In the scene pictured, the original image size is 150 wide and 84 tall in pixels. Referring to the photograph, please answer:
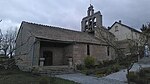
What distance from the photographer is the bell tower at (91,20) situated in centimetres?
2770

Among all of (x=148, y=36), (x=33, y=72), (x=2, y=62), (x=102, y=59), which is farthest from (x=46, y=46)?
(x=2, y=62)

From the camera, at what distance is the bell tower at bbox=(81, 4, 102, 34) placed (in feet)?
90.9

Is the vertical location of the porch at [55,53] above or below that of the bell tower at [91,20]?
below

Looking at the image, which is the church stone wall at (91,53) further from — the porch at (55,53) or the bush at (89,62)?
the bush at (89,62)

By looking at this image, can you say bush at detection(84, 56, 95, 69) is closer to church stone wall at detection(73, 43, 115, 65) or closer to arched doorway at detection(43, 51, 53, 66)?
church stone wall at detection(73, 43, 115, 65)

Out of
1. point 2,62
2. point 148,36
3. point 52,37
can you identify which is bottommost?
point 2,62

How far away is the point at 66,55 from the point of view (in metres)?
23.2

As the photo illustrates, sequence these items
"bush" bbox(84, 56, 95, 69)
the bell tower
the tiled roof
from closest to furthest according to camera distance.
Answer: the tiled roof → "bush" bbox(84, 56, 95, 69) → the bell tower

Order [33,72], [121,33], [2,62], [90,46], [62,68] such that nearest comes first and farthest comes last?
1. [2,62]
2. [33,72]
3. [62,68]
4. [90,46]
5. [121,33]

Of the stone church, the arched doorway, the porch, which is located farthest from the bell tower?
the arched doorway

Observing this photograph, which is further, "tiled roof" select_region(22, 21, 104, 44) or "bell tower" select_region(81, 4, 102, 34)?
"bell tower" select_region(81, 4, 102, 34)

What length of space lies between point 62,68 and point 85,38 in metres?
7.10

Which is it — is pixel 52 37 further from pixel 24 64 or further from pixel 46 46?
pixel 24 64

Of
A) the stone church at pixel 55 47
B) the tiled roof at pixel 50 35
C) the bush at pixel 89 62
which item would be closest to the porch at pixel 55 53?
the stone church at pixel 55 47
